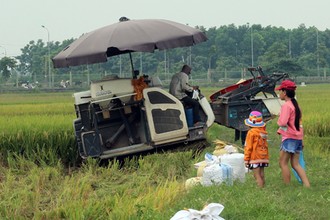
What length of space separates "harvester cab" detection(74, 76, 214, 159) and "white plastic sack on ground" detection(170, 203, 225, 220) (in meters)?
5.32

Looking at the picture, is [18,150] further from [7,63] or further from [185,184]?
[7,63]

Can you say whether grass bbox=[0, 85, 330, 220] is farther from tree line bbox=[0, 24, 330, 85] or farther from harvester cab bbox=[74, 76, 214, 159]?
tree line bbox=[0, 24, 330, 85]

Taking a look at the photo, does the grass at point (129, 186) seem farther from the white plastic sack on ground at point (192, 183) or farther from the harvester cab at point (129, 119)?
the harvester cab at point (129, 119)

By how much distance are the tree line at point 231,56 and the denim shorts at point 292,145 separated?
5105cm

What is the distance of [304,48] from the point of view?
3383 inches

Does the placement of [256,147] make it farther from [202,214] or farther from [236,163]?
[202,214]

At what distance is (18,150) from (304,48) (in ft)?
255

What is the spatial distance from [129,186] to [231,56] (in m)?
71.5

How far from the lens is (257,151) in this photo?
25.5 feet

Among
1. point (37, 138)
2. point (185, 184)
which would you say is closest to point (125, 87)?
point (37, 138)

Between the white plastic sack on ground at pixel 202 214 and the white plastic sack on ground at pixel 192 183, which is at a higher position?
the white plastic sack on ground at pixel 202 214

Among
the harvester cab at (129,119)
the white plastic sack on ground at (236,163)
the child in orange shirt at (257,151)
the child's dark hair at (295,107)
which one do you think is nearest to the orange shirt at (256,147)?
the child in orange shirt at (257,151)

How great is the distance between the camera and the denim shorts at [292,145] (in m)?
7.75

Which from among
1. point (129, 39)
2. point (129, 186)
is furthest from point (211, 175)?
point (129, 39)
